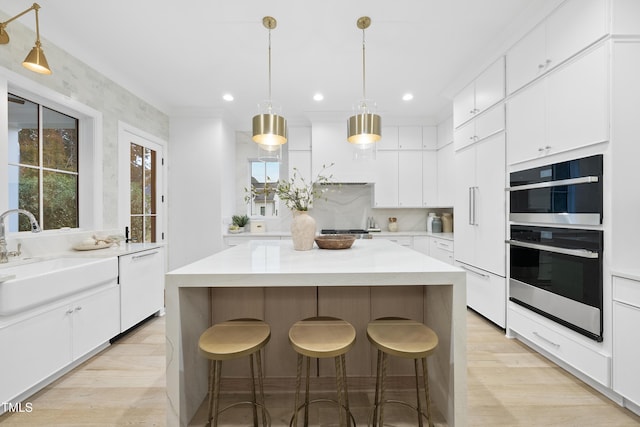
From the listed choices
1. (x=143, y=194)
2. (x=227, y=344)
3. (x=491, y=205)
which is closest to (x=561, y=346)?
(x=491, y=205)

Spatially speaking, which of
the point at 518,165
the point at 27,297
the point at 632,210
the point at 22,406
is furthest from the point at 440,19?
the point at 22,406

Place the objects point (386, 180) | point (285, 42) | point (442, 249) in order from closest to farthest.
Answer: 1. point (285, 42)
2. point (442, 249)
3. point (386, 180)

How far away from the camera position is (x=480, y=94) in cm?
306

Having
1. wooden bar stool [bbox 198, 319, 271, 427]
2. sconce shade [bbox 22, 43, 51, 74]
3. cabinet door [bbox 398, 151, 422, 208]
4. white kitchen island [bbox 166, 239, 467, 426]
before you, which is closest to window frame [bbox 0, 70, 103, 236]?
sconce shade [bbox 22, 43, 51, 74]

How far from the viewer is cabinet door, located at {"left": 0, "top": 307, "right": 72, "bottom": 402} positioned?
1713 millimetres

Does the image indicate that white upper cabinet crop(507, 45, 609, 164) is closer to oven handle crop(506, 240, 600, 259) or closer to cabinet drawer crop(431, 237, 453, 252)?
oven handle crop(506, 240, 600, 259)

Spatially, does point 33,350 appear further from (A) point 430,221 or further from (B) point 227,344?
(A) point 430,221

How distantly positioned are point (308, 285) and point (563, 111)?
2.18 metres

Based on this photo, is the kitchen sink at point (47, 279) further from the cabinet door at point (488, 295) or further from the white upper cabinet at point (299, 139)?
the cabinet door at point (488, 295)

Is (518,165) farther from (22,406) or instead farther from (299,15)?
(22,406)

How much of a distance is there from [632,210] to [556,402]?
128cm

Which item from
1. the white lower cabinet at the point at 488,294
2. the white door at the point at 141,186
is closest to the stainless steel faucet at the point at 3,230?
the white door at the point at 141,186

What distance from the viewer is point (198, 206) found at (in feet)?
14.2

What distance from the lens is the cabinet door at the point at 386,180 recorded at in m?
4.67
